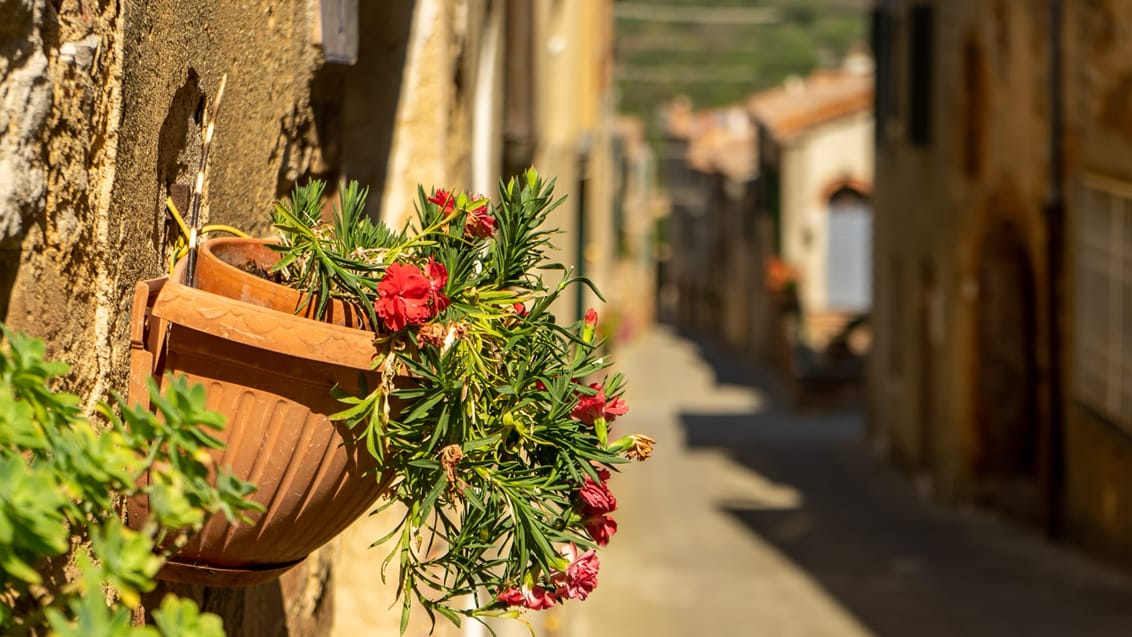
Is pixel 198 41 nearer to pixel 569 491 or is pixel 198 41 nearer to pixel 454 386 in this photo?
pixel 454 386

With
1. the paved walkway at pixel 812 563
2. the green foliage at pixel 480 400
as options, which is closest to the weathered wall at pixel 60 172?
the green foliage at pixel 480 400

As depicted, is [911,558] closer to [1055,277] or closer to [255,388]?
[1055,277]

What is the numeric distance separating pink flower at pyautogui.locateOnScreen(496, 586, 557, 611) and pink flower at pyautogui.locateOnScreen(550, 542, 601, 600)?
0.02 m

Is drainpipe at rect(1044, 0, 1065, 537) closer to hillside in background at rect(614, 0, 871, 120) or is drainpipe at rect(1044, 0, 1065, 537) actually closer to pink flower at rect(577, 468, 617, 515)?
pink flower at rect(577, 468, 617, 515)

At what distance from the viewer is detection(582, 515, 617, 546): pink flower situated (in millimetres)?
2088

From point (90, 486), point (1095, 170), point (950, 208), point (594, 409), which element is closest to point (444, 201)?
point (594, 409)

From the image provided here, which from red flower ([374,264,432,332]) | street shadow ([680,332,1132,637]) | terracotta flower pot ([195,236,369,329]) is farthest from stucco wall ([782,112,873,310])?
red flower ([374,264,432,332])

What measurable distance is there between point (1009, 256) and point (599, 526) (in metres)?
12.7

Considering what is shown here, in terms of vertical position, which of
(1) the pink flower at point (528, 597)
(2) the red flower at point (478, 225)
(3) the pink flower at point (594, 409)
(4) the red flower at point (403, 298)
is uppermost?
(2) the red flower at point (478, 225)

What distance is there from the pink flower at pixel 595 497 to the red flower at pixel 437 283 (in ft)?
0.92

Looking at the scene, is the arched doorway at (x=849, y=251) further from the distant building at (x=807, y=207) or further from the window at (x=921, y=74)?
the window at (x=921, y=74)

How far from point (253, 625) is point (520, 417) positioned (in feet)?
3.06

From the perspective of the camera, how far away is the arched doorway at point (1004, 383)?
14.2 m

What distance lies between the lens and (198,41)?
2311 mm
